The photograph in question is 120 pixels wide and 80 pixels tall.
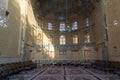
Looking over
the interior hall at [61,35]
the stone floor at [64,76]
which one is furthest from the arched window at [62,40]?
the stone floor at [64,76]

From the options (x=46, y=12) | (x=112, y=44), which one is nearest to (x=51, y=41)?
(x=46, y=12)

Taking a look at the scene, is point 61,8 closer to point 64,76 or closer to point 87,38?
point 87,38

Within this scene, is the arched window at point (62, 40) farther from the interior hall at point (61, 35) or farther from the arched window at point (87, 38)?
the arched window at point (87, 38)

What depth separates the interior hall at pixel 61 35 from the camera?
11.9m

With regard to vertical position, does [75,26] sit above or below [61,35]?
above

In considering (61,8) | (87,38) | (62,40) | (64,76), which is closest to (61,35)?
(62,40)

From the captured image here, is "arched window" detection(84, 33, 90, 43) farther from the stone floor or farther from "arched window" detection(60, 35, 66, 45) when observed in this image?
the stone floor

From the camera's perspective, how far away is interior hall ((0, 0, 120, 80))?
38.9 feet

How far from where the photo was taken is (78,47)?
22.0 meters

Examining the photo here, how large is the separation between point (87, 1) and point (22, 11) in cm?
1139

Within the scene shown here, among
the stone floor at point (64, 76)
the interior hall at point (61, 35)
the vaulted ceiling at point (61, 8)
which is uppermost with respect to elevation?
the vaulted ceiling at point (61, 8)

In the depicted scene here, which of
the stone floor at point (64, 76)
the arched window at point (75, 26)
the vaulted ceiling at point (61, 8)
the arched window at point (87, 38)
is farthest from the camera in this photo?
the arched window at point (75, 26)

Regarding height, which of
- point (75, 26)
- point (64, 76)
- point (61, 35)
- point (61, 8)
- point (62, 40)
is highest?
point (61, 8)

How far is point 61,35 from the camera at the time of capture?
78.4 ft
